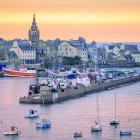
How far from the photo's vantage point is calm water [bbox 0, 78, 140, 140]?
34719 mm

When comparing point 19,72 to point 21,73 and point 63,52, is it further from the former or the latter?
point 63,52

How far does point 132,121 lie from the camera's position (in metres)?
38.6

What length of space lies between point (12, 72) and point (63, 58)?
64.2 ft

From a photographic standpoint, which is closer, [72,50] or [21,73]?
[21,73]

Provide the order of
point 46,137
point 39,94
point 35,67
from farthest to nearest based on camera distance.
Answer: point 35,67
point 39,94
point 46,137

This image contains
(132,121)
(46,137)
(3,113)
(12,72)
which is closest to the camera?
(46,137)

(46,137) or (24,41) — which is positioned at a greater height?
(24,41)

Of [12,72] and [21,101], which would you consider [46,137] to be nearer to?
[21,101]

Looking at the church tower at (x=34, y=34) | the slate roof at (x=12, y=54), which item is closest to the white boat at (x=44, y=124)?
the slate roof at (x=12, y=54)

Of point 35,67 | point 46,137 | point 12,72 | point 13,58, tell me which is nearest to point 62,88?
point 46,137

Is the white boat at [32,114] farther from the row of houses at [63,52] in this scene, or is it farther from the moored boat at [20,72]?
the row of houses at [63,52]

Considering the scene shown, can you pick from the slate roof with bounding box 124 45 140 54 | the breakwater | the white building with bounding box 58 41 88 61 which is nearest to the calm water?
the breakwater

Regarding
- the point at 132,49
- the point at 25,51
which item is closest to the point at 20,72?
the point at 25,51

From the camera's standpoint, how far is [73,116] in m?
40.6
